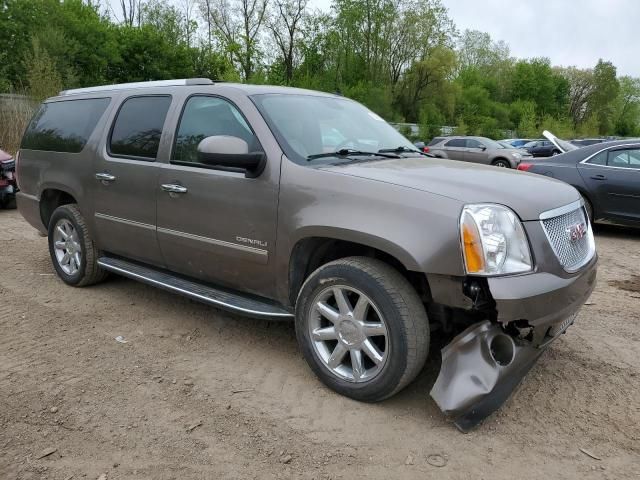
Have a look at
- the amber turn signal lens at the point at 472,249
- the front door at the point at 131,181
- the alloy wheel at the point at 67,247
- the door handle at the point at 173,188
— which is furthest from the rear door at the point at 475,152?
the amber turn signal lens at the point at 472,249

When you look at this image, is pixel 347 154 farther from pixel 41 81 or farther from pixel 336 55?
pixel 336 55

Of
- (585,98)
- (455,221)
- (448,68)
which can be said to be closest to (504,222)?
(455,221)

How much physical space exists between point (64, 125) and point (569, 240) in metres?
4.49

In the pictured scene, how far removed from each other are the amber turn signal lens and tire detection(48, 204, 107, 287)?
3.55m

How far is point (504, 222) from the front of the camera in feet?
8.95

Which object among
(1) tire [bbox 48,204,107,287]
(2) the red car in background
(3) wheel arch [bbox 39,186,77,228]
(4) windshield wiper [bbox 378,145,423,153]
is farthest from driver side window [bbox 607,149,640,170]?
(2) the red car in background

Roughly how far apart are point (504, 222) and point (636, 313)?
272 centimetres

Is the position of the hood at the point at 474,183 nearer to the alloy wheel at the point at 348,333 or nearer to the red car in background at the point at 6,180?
the alloy wheel at the point at 348,333

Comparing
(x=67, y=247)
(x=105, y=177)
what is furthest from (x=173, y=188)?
(x=67, y=247)

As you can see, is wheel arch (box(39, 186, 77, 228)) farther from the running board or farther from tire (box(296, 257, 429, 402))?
tire (box(296, 257, 429, 402))

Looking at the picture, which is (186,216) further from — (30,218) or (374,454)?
(30,218)

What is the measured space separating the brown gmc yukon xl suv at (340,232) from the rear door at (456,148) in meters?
16.8

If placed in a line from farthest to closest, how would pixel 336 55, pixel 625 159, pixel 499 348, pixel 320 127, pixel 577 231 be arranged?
pixel 336 55
pixel 625 159
pixel 320 127
pixel 577 231
pixel 499 348

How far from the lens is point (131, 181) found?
4.23m
